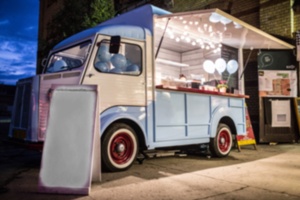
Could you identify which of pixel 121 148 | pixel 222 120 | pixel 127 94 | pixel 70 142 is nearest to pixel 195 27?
pixel 222 120

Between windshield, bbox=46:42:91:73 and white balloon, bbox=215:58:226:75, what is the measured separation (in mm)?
4593

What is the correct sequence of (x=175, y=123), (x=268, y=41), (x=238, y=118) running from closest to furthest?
(x=175, y=123) < (x=238, y=118) < (x=268, y=41)

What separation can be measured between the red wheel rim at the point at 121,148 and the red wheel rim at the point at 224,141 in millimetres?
2785

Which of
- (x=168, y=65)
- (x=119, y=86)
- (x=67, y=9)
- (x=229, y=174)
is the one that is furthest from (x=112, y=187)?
(x=67, y=9)

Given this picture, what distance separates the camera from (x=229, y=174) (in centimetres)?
512

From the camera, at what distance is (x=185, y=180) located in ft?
15.2

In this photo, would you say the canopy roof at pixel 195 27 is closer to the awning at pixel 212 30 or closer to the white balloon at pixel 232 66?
the awning at pixel 212 30

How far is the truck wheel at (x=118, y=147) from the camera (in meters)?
4.87

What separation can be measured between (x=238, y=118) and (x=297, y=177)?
9.46ft

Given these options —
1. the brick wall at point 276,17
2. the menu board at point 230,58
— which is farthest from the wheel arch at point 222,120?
the brick wall at point 276,17

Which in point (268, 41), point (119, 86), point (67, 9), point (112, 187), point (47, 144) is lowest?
point (112, 187)

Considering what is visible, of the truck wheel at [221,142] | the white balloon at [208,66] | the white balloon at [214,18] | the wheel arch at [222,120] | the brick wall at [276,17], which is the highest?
the brick wall at [276,17]

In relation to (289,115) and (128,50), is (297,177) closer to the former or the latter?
(128,50)

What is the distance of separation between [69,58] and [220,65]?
4.72 metres
